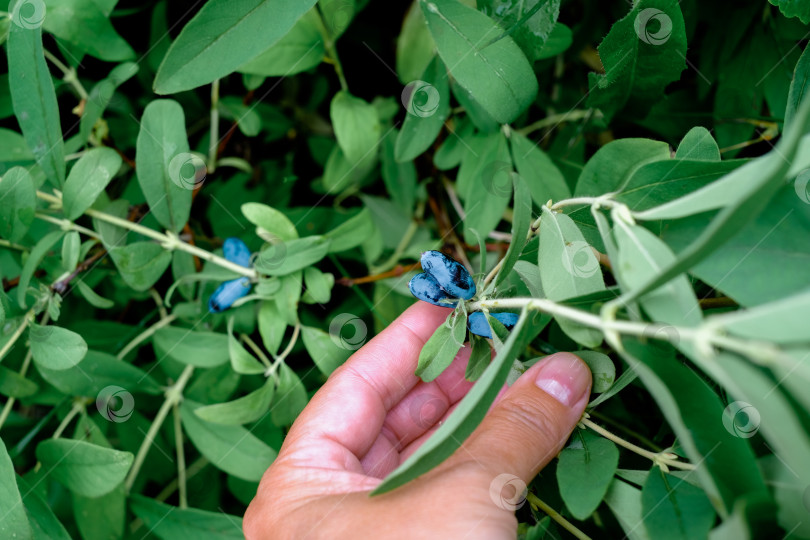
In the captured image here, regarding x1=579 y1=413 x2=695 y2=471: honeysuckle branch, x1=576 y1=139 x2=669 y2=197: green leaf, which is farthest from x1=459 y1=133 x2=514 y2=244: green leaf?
x1=579 y1=413 x2=695 y2=471: honeysuckle branch

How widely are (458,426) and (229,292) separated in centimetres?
66

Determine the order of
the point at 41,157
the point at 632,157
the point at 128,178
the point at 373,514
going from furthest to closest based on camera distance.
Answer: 1. the point at 128,178
2. the point at 41,157
3. the point at 632,157
4. the point at 373,514

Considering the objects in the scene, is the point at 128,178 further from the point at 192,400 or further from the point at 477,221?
the point at 477,221

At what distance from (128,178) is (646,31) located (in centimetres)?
122

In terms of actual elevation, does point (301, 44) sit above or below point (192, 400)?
above

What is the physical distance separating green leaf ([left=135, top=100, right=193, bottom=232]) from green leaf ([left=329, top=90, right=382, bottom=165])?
304mm

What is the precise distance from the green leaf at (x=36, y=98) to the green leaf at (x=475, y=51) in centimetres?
63

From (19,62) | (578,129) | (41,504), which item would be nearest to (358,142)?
(578,129)

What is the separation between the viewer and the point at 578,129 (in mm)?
1323

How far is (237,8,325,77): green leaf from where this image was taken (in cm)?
118

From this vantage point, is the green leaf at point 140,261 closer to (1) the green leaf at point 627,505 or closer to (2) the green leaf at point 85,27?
(2) the green leaf at point 85,27

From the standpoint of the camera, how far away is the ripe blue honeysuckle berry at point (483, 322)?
827 mm

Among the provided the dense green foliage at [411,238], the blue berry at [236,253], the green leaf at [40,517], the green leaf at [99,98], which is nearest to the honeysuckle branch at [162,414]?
the dense green foliage at [411,238]

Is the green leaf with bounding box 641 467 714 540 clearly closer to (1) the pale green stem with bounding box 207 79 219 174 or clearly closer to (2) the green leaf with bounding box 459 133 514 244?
(2) the green leaf with bounding box 459 133 514 244
